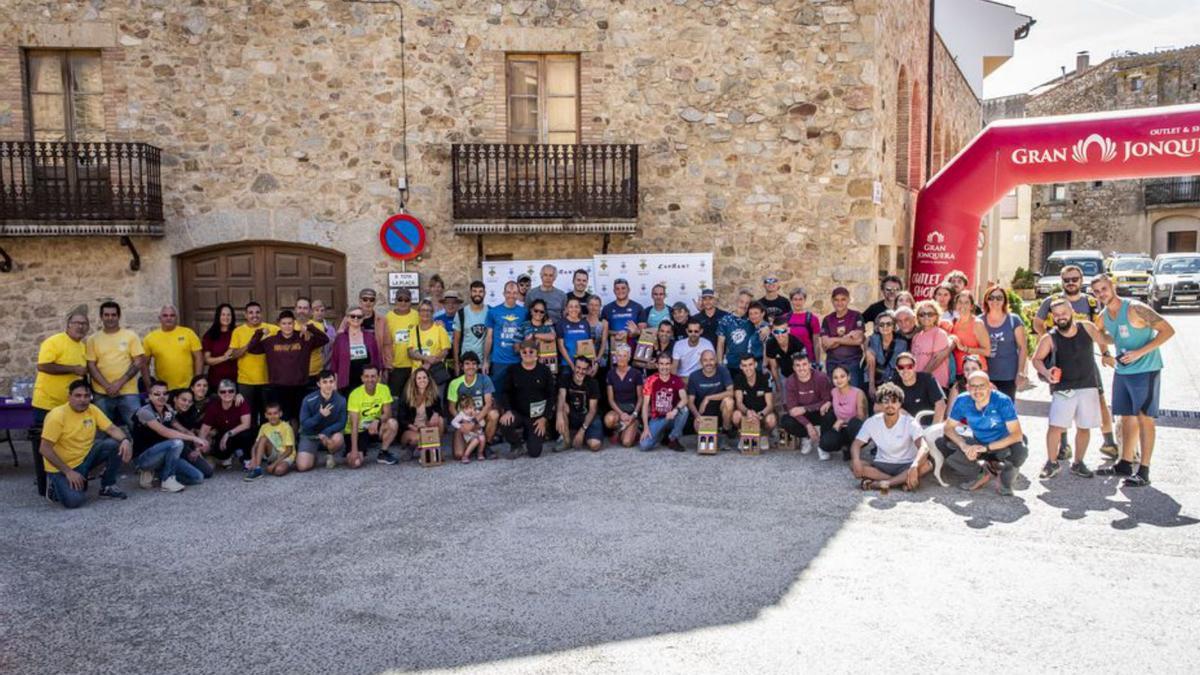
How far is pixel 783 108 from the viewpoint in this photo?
35.6 feet

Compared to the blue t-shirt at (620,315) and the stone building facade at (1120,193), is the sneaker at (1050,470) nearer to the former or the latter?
the blue t-shirt at (620,315)

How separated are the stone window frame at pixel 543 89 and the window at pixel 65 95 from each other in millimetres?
4727

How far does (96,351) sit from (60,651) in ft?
15.3

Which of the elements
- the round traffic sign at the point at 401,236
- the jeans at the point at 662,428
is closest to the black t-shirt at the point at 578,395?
the jeans at the point at 662,428

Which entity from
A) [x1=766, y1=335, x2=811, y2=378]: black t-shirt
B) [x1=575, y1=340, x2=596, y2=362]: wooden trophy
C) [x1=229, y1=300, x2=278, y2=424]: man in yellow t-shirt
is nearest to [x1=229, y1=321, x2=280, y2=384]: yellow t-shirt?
[x1=229, y1=300, x2=278, y2=424]: man in yellow t-shirt

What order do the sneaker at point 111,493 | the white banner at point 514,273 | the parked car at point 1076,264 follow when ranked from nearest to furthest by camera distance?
the sneaker at point 111,493, the white banner at point 514,273, the parked car at point 1076,264

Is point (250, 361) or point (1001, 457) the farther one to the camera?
point (250, 361)

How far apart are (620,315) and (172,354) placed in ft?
14.7

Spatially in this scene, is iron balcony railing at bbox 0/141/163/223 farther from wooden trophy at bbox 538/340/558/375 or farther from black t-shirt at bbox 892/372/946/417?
black t-shirt at bbox 892/372/946/417

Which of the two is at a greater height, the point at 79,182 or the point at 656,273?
the point at 79,182

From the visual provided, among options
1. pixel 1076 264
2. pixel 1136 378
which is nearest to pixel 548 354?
pixel 1136 378

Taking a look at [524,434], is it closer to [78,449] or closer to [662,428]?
[662,428]

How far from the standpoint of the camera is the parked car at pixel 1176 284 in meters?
22.4

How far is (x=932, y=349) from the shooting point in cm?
796
